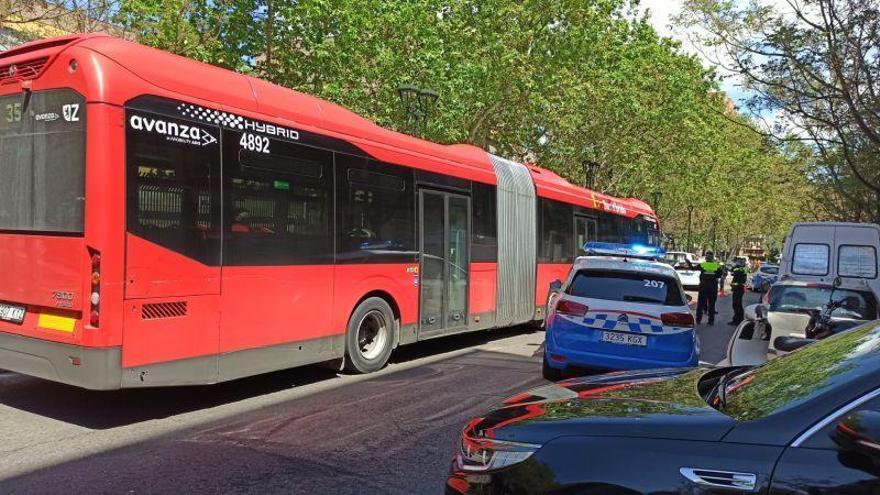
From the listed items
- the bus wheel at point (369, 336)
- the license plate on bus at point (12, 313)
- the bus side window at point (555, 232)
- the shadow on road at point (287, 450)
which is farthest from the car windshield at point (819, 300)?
the license plate on bus at point (12, 313)

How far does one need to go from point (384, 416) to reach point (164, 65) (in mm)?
3816

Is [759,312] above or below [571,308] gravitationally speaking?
below

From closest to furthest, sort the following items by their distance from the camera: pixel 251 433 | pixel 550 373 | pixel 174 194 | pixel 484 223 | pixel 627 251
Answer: pixel 251 433 < pixel 174 194 < pixel 550 373 < pixel 627 251 < pixel 484 223

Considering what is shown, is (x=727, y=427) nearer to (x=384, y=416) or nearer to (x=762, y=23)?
(x=384, y=416)

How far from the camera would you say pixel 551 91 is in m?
21.4

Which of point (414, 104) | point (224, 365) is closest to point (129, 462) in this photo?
point (224, 365)

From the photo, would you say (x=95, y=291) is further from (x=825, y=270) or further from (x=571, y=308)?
(x=825, y=270)

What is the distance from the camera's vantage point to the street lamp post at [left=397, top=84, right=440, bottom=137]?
15.1m

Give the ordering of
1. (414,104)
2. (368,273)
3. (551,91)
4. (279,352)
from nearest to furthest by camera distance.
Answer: (279,352), (368,273), (414,104), (551,91)

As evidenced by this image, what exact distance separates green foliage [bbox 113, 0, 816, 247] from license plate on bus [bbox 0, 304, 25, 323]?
9161mm

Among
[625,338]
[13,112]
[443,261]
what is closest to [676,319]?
[625,338]

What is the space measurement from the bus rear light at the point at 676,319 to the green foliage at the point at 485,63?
9.58 m

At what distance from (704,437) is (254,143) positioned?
5546mm

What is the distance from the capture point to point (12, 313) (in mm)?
6078
